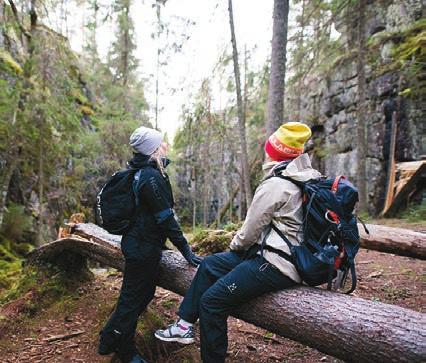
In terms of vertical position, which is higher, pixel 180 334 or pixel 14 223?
pixel 180 334

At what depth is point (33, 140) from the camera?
31.2 feet

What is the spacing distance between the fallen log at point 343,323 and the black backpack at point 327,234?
0.20m

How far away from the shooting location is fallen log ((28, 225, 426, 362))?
2.24 m

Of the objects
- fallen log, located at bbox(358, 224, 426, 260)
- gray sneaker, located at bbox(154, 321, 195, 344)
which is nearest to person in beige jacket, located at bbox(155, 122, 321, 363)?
gray sneaker, located at bbox(154, 321, 195, 344)

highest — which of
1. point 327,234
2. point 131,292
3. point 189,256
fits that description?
point 327,234

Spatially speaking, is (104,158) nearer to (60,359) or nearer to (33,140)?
(33,140)

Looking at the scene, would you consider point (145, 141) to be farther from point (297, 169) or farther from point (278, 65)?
point (278, 65)

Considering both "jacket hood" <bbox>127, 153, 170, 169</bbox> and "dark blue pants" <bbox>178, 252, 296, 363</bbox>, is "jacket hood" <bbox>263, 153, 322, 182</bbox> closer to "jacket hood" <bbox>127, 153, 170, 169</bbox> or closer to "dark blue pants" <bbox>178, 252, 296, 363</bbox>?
"dark blue pants" <bbox>178, 252, 296, 363</bbox>

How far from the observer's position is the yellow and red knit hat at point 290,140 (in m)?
3.04

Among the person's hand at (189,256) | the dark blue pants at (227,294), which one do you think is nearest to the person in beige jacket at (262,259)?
the dark blue pants at (227,294)

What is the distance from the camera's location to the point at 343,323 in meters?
2.47

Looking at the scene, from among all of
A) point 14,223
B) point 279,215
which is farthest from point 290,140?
point 14,223

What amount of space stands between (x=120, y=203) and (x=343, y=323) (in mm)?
2135

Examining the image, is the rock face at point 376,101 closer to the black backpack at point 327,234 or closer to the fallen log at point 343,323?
the black backpack at point 327,234
